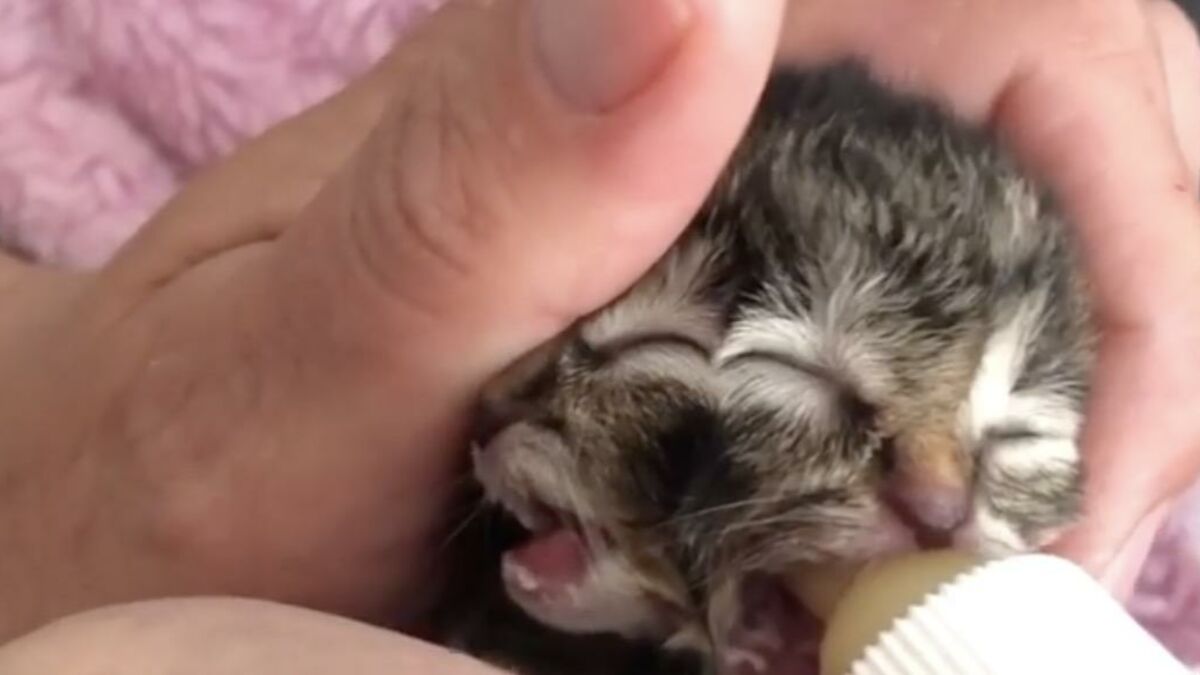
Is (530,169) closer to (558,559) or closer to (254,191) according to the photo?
(558,559)

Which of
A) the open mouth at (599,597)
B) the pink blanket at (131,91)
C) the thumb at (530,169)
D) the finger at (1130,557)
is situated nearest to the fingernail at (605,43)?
the thumb at (530,169)

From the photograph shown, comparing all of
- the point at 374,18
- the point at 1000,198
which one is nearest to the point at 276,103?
the point at 374,18

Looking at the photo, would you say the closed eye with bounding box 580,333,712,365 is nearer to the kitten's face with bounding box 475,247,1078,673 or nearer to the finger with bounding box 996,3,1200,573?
the kitten's face with bounding box 475,247,1078,673

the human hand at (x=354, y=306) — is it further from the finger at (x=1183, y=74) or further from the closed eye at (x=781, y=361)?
the finger at (x=1183, y=74)

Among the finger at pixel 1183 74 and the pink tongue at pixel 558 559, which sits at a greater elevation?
the finger at pixel 1183 74

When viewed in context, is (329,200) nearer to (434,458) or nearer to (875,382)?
(434,458)

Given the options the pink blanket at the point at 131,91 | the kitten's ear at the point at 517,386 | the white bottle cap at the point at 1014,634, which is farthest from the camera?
the pink blanket at the point at 131,91

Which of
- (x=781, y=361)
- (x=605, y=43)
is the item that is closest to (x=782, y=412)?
(x=781, y=361)
